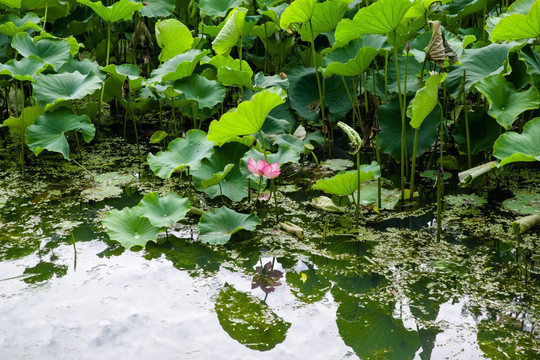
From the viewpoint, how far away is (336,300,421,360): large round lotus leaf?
1385 millimetres

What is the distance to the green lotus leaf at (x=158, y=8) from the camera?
3.24 meters

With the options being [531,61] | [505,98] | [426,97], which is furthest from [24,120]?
[531,61]

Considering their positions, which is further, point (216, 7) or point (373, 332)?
point (216, 7)

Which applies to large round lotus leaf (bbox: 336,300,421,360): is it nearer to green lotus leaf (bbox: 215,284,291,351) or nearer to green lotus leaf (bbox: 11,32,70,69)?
green lotus leaf (bbox: 215,284,291,351)

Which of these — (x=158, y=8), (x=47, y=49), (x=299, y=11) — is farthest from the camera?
(x=158, y=8)

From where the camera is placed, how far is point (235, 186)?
2.23m

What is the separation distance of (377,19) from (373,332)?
1145mm

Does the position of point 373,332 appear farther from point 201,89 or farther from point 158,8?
point 158,8

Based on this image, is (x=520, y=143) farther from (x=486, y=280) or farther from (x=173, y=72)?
(x=173, y=72)

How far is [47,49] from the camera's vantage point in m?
2.75

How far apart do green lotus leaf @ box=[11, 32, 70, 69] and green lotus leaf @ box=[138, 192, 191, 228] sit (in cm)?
105

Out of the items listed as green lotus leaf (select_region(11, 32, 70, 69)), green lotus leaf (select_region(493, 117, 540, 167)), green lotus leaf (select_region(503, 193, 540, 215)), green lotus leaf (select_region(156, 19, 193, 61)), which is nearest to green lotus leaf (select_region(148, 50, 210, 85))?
green lotus leaf (select_region(156, 19, 193, 61))

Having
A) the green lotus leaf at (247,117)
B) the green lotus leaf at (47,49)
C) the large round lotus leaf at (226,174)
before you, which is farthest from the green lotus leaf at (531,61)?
the green lotus leaf at (47,49)

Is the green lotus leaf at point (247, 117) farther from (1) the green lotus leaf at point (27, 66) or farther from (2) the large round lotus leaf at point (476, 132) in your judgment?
(1) the green lotus leaf at point (27, 66)
